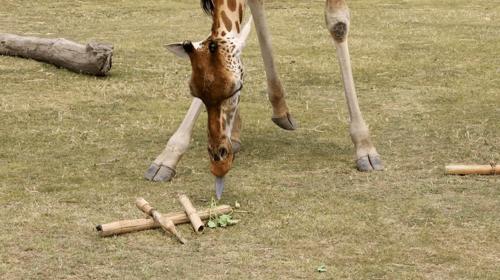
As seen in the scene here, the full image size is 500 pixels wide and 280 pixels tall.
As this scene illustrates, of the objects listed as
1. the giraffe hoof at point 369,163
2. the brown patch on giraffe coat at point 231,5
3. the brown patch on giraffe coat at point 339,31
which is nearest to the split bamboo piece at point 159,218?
the brown patch on giraffe coat at point 231,5

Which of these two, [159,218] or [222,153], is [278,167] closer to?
[222,153]

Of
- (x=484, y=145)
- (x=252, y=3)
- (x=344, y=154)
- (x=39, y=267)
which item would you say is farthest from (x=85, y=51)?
(x=39, y=267)

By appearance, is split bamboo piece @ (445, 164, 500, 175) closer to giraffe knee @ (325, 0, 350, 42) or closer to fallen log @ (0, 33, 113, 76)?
giraffe knee @ (325, 0, 350, 42)

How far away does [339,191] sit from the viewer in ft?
23.0

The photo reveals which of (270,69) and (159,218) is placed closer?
(159,218)

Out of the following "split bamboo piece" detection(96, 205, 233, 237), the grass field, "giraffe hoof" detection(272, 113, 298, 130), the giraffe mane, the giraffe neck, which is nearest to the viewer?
the grass field

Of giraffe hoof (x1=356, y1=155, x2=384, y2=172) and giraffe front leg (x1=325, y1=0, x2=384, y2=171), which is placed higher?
giraffe front leg (x1=325, y1=0, x2=384, y2=171)

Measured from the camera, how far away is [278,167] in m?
7.70

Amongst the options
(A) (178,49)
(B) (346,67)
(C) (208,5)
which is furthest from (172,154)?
(B) (346,67)

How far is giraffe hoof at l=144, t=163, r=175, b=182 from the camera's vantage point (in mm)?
7309

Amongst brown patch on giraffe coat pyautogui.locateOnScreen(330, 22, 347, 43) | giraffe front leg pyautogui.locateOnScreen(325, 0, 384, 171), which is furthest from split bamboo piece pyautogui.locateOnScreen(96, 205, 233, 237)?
brown patch on giraffe coat pyautogui.locateOnScreen(330, 22, 347, 43)

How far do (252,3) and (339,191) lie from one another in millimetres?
2373

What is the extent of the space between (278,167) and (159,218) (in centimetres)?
180

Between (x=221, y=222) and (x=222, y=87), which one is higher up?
(x=222, y=87)
